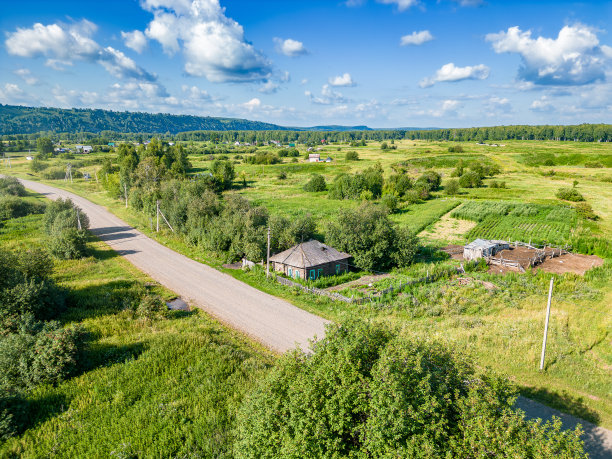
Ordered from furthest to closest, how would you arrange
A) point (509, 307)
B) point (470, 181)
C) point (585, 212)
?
1. point (470, 181)
2. point (585, 212)
3. point (509, 307)

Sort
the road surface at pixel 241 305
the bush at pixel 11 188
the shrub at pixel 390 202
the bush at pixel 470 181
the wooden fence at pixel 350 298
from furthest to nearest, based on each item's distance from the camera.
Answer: the bush at pixel 470 181
the bush at pixel 11 188
the shrub at pixel 390 202
the wooden fence at pixel 350 298
the road surface at pixel 241 305

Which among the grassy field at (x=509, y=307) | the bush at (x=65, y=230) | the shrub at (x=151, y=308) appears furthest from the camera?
the bush at (x=65, y=230)

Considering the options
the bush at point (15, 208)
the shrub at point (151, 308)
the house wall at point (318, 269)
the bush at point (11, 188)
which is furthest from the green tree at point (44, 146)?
the house wall at point (318, 269)

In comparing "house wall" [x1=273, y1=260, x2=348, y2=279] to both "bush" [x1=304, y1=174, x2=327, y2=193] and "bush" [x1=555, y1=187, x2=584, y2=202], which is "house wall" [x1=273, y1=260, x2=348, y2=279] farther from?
"bush" [x1=555, y1=187, x2=584, y2=202]

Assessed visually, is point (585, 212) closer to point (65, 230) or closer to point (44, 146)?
point (65, 230)

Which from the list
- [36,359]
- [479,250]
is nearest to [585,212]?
[479,250]

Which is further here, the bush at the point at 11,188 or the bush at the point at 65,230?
the bush at the point at 11,188

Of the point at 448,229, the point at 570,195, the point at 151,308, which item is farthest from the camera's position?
the point at 570,195

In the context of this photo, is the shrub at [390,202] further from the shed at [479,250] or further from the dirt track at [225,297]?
the dirt track at [225,297]
